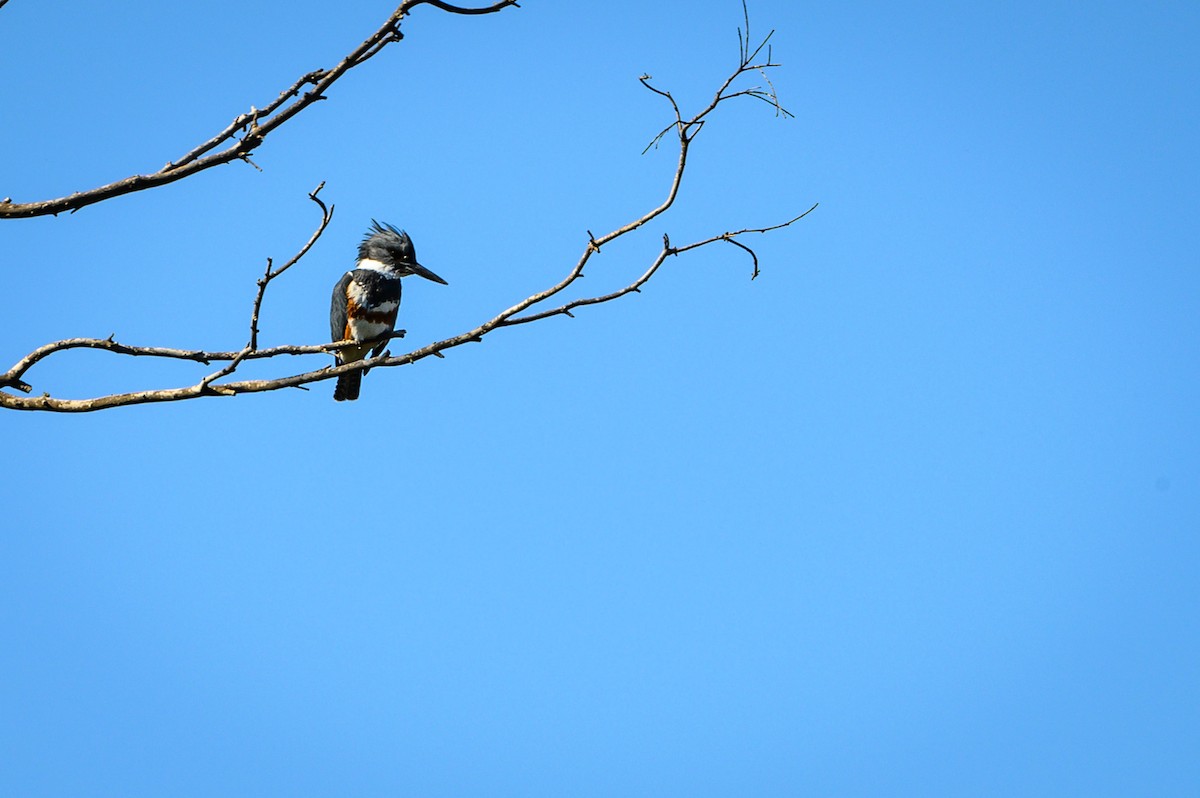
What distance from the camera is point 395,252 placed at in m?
6.81

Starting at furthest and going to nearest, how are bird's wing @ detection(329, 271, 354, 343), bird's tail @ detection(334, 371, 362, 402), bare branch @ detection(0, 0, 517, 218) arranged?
bird's tail @ detection(334, 371, 362, 402), bird's wing @ detection(329, 271, 354, 343), bare branch @ detection(0, 0, 517, 218)

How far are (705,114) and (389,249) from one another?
13.5 ft

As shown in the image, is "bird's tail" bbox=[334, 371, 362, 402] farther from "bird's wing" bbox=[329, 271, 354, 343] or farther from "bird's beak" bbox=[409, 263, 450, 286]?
"bird's beak" bbox=[409, 263, 450, 286]

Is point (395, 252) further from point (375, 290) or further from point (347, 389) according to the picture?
point (347, 389)

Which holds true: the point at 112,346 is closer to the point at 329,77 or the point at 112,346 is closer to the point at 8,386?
the point at 8,386

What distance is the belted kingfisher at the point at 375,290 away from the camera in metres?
6.71

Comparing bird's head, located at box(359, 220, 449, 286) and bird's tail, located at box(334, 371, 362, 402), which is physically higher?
bird's head, located at box(359, 220, 449, 286)

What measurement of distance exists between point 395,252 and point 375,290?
274 millimetres

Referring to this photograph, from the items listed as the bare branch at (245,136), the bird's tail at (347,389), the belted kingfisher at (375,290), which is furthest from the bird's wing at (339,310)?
the bare branch at (245,136)

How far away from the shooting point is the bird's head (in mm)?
6637

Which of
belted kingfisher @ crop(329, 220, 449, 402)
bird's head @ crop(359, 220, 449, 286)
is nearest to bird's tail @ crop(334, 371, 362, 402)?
belted kingfisher @ crop(329, 220, 449, 402)

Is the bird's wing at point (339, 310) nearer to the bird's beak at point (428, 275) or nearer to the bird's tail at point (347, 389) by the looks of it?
the bird's tail at point (347, 389)

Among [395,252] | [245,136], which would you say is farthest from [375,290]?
[245,136]

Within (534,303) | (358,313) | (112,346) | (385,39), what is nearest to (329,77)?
(385,39)
